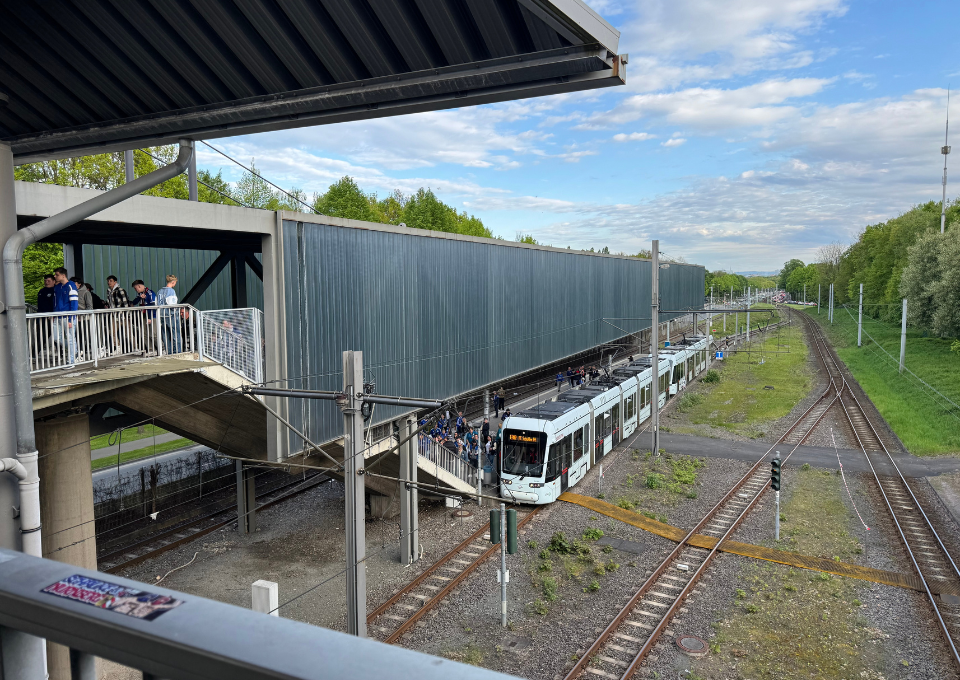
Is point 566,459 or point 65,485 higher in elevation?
point 65,485

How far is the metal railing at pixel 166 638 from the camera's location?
3.66 feet

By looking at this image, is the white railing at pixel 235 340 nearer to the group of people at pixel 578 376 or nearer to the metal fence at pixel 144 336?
the metal fence at pixel 144 336

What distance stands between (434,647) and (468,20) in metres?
10.4

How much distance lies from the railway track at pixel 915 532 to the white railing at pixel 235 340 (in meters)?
13.6

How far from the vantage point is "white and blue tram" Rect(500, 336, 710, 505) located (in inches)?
737

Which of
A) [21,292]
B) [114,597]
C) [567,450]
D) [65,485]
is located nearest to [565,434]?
[567,450]

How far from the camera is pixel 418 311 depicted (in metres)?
19.0

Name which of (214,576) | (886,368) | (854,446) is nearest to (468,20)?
(214,576)

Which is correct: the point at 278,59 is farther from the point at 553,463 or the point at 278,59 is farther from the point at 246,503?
the point at 553,463


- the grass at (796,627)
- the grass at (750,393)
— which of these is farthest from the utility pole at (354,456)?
the grass at (750,393)

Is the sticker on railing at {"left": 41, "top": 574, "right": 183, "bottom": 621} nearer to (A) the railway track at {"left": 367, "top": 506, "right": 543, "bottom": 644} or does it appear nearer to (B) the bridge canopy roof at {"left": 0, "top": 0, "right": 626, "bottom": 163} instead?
(B) the bridge canopy roof at {"left": 0, "top": 0, "right": 626, "bottom": 163}

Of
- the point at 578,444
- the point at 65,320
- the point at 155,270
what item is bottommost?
the point at 578,444

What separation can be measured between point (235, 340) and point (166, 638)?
37.9 feet

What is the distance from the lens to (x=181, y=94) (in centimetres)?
618
